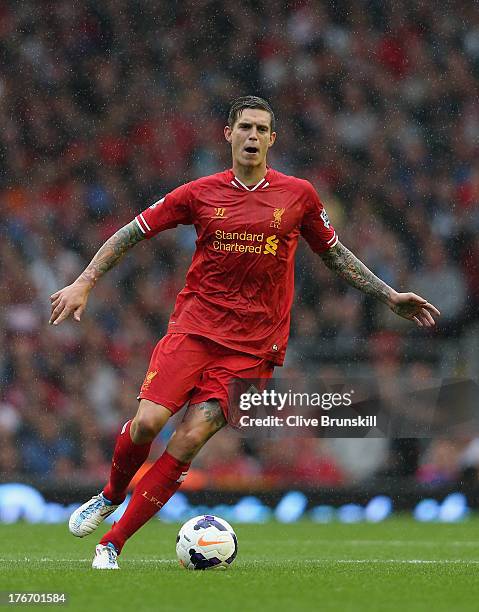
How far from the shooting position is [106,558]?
19.9 feet

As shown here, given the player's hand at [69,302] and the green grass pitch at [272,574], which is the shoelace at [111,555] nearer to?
the green grass pitch at [272,574]

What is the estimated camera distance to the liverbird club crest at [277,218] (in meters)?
6.44

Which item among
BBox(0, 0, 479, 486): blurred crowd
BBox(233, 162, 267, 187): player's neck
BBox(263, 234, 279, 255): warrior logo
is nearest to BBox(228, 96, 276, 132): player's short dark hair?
BBox(233, 162, 267, 187): player's neck

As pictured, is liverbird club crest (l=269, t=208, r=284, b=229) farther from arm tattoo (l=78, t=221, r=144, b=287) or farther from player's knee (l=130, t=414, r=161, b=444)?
player's knee (l=130, t=414, r=161, b=444)

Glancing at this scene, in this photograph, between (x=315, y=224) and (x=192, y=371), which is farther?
(x=315, y=224)

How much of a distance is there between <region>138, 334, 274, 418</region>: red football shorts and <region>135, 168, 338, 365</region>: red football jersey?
0.17 feet

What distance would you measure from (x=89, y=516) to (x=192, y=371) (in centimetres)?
85

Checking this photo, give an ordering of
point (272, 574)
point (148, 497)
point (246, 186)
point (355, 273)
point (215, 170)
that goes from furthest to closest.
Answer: point (215, 170) < point (355, 273) < point (246, 186) < point (148, 497) < point (272, 574)

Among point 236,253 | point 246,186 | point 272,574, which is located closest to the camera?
point 272,574

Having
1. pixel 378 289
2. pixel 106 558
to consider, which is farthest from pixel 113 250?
pixel 106 558

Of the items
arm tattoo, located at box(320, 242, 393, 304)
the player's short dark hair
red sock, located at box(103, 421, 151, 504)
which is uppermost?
the player's short dark hair

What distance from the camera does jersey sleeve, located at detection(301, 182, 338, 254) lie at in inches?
261

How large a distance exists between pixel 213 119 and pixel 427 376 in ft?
15.4

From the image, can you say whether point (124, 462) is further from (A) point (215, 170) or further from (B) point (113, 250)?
(A) point (215, 170)
